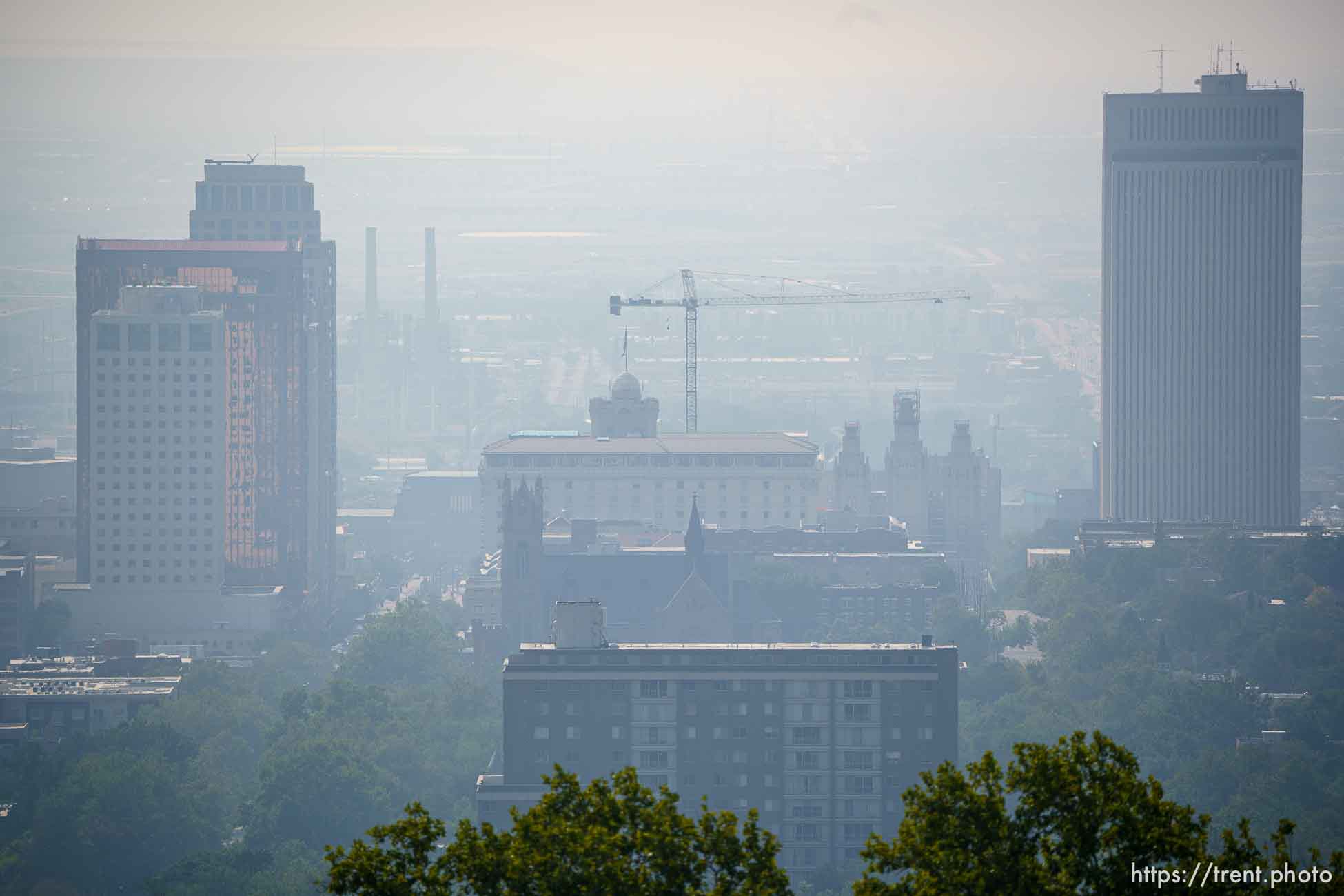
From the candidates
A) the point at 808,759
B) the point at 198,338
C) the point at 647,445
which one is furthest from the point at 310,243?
the point at 808,759

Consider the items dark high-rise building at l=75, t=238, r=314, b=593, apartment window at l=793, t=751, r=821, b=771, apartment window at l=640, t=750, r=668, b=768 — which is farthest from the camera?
dark high-rise building at l=75, t=238, r=314, b=593

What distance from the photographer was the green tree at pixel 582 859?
121 feet

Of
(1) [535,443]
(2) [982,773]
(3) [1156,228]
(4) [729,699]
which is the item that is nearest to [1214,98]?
(3) [1156,228]

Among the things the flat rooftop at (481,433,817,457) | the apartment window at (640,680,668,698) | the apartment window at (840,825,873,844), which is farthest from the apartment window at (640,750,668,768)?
the flat rooftop at (481,433,817,457)

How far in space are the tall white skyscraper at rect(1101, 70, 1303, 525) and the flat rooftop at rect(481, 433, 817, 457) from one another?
65.9 ft

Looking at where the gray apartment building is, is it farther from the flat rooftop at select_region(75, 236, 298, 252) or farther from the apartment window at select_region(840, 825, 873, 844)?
the flat rooftop at select_region(75, 236, 298, 252)

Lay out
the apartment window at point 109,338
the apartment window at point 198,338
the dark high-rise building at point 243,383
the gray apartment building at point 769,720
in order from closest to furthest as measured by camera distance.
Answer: the gray apartment building at point 769,720
the apartment window at point 109,338
the apartment window at point 198,338
the dark high-rise building at point 243,383

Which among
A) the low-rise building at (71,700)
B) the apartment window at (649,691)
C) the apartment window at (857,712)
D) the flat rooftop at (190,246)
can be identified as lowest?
the low-rise building at (71,700)

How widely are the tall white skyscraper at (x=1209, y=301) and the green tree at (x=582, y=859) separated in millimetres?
122212

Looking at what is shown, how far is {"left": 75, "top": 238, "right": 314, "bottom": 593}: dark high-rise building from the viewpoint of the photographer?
5418 inches

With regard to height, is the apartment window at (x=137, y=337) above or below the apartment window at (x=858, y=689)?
above

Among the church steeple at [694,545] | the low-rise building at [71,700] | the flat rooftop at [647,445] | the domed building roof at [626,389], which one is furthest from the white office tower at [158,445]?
the domed building roof at [626,389]

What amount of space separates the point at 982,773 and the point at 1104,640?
80668 millimetres

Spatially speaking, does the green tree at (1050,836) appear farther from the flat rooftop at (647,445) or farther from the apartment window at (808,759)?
the flat rooftop at (647,445)
